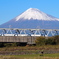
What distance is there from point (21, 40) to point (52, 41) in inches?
398

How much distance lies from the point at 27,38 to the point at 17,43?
10.3 ft

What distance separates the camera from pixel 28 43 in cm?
7100

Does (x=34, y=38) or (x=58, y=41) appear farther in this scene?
(x=34, y=38)

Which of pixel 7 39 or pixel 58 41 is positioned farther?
pixel 7 39

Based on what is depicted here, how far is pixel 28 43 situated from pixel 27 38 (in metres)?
1.62

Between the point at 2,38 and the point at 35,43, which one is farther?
the point at 2,38

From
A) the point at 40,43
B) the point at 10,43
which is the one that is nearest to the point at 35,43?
the point at 40,43

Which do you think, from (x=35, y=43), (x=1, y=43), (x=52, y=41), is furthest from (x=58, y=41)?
(x=1, y=43)

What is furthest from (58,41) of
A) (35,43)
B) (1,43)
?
(1,43)

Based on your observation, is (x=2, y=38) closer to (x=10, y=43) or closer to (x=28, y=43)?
(x=10, y=43)

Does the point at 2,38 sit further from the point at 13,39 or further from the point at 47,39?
the point at 47,39

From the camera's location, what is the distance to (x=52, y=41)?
212ft

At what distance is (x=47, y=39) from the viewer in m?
65.3

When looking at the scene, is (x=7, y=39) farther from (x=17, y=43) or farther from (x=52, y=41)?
(x=52, y=41)
